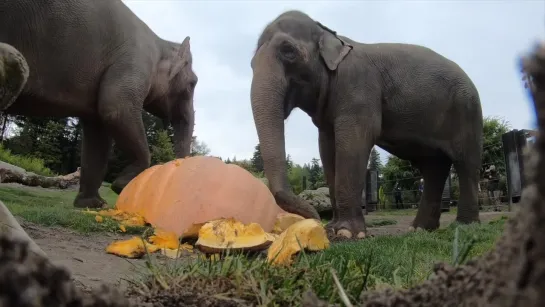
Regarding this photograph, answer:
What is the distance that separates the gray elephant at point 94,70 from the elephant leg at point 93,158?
0.5 inches

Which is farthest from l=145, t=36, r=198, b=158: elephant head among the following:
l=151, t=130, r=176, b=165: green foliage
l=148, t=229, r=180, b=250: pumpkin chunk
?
l=151, t=130, r=176, b=165: green foliage

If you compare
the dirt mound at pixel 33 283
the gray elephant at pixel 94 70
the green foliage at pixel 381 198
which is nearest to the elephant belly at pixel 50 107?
the gray elephant at pixel 94 70

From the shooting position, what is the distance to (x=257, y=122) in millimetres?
5430

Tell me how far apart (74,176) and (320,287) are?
13.6m

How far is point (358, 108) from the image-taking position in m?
5.61

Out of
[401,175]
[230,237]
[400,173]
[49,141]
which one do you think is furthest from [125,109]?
[49,141]

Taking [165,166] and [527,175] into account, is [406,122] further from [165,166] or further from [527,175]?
[527,175]

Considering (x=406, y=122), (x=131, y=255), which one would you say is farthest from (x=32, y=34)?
(x=406, y=122)

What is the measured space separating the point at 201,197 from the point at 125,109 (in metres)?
2.12

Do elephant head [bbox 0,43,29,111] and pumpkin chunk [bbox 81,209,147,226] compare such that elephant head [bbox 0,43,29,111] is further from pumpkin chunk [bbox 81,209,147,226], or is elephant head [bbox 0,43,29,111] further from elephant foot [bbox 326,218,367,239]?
elephant foot [bbox 326,218,367,239]

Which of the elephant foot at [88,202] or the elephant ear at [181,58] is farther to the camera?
the elephant ear at [181,58]

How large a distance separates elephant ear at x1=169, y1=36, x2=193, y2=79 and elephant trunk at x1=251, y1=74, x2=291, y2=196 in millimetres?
3115

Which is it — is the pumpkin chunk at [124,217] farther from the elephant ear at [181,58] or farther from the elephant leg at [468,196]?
the elephant leg at [468,196]

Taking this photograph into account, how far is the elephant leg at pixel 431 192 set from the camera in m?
6.73
